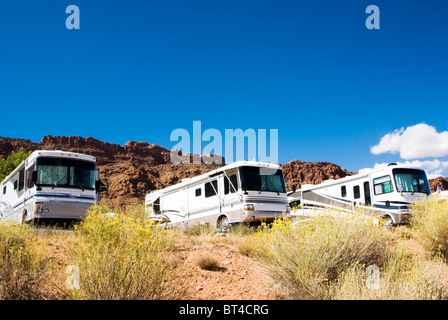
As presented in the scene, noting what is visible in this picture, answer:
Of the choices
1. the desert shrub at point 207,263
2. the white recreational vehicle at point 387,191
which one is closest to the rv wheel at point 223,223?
the white recreational vehicle at point 387,191

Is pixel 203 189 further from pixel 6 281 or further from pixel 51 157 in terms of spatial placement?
pixel 6 281

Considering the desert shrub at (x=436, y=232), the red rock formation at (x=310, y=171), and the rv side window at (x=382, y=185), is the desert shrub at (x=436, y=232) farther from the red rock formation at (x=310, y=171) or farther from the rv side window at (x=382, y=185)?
the red rock formation at (x=310, y=171)

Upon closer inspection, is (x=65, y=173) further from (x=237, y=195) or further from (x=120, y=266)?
(x=120, y=266)

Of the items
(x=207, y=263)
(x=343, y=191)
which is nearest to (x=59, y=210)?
(x=207, y=263)

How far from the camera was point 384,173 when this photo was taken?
1583cm

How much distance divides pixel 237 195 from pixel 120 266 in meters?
8.98

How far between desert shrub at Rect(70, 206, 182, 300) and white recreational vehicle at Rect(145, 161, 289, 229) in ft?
26.0

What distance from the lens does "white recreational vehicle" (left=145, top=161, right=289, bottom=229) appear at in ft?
42.4

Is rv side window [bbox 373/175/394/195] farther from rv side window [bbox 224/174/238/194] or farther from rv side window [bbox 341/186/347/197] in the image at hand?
rv side window [bbox 224/174/238/194]

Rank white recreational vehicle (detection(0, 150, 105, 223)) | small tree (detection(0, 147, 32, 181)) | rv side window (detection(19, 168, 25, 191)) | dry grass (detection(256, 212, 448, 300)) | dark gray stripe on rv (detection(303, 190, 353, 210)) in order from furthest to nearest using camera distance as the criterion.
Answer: small tree (detection(0, 147, 32, 181)) → dark gray stripe on rv (detection(303, 190, 353, 210)) → rv side window (detection(19, 168, 25, 191)) → white recreational vehicle (detection(0, 150, 105, 223)) → dry grass (detection(256, 212, 448, 300))

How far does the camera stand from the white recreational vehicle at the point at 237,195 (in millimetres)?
12922

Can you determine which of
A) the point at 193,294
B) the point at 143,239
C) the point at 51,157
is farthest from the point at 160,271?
the point at 51,157

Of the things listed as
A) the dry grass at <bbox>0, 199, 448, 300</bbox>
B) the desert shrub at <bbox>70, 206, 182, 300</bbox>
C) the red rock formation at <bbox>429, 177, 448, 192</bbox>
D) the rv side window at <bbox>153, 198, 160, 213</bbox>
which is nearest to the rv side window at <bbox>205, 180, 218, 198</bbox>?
the rv side window at <bbox>153, 198, 160, 213</bbox>
